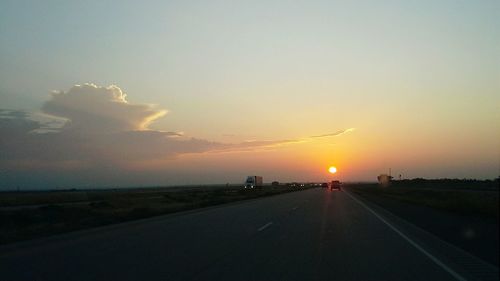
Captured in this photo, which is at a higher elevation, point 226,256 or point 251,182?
point 251,182

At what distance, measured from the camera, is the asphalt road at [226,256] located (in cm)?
1195

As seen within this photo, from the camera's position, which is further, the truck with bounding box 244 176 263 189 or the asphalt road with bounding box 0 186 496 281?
the truck with bounding box 244 176 263 189

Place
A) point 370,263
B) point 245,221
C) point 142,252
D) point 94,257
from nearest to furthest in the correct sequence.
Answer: point 370,263, point 94,257, point 142,252, point 245,221

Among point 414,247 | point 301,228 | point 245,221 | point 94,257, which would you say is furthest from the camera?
point 245,221

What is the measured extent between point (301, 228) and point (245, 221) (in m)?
4.52

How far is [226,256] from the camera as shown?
48.7 feet

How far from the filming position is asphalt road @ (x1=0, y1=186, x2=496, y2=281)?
1195 centimetres

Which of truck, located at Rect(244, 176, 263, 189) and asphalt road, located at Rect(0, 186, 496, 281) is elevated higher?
truck, located at Rect(244, 176, 263, 189)

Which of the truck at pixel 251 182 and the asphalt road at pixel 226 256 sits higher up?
the truck at pixel 251 182

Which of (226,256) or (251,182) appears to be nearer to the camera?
(226,256)

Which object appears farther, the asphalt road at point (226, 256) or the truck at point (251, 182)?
the truck at point (251, 182)

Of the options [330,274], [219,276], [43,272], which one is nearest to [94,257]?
[43,272]

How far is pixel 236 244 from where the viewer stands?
701 inches

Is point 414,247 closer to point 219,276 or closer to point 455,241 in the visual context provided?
point 455,241
